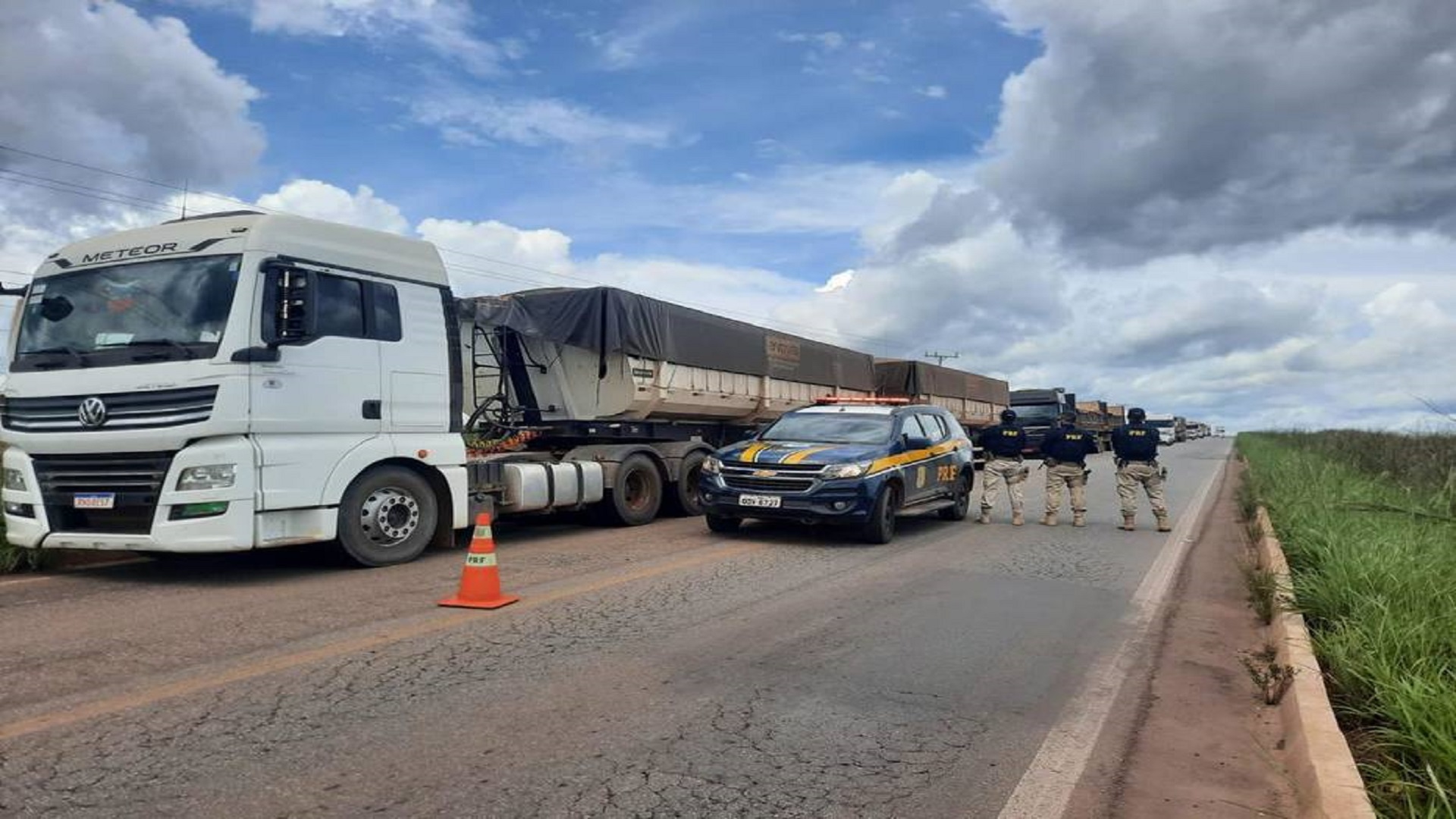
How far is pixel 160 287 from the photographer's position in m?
7.06

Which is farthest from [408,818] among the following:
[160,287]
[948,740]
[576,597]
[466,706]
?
[160,287]

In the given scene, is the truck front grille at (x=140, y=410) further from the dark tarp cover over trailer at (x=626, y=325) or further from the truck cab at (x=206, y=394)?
the dark tarp cover over trailer at (x=626, y=325)

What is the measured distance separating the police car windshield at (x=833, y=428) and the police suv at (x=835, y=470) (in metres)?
0.01

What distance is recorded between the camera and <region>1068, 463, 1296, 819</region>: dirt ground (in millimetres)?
3541

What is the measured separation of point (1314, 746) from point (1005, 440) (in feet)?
30.9

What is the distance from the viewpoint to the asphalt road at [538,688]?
11.2 feet

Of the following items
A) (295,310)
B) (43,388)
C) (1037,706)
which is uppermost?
(295,310)

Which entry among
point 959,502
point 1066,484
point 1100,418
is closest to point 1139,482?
point 1066,484

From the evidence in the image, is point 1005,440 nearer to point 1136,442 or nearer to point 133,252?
point 1136,442

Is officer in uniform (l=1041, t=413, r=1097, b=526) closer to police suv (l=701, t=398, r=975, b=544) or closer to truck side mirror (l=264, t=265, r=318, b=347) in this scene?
police suv (l=701, t=398, r=975, b=544)

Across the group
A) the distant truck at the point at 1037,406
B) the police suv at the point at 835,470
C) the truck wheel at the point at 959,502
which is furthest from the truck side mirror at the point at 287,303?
the distant truck at the point at 1037,406

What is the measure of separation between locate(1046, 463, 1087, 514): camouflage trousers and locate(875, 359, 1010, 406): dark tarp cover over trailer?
7.29m

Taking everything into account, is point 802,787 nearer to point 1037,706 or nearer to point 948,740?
point 948,740

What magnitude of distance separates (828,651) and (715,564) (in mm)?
3001
